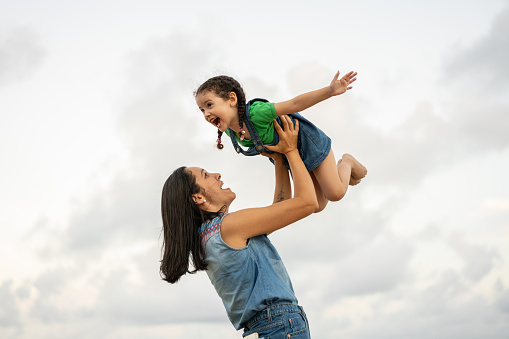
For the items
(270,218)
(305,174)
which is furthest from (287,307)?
(305,174)

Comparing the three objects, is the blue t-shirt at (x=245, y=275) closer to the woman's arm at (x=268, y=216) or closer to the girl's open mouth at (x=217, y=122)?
the woman's arm at (x=268, y=216)

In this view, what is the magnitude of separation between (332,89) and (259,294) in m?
2.13

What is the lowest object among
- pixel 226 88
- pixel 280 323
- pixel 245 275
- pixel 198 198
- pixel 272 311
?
pixel 280 323

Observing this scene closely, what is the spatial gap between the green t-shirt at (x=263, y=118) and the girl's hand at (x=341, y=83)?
2.11 ft

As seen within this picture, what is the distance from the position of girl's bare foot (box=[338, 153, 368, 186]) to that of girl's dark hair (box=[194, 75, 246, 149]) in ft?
5.10

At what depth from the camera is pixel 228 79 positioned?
20.5ft

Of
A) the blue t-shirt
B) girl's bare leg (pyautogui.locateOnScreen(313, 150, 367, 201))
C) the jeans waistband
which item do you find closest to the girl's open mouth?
girl's bare leg (pyautogui.locateOnScreen(313, 150, 367, 201))

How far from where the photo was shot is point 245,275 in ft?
15.9

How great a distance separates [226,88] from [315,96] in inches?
42.2

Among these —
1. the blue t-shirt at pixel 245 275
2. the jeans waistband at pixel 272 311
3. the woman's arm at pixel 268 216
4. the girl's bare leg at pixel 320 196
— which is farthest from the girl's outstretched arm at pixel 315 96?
the jeans waistband at pixel 272 311

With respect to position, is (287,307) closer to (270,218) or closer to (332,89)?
(270,218)

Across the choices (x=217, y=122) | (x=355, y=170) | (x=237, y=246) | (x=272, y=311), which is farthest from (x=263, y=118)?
(x=272, y=311)

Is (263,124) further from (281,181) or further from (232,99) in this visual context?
(281,181)

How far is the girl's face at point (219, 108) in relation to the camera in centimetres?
605
